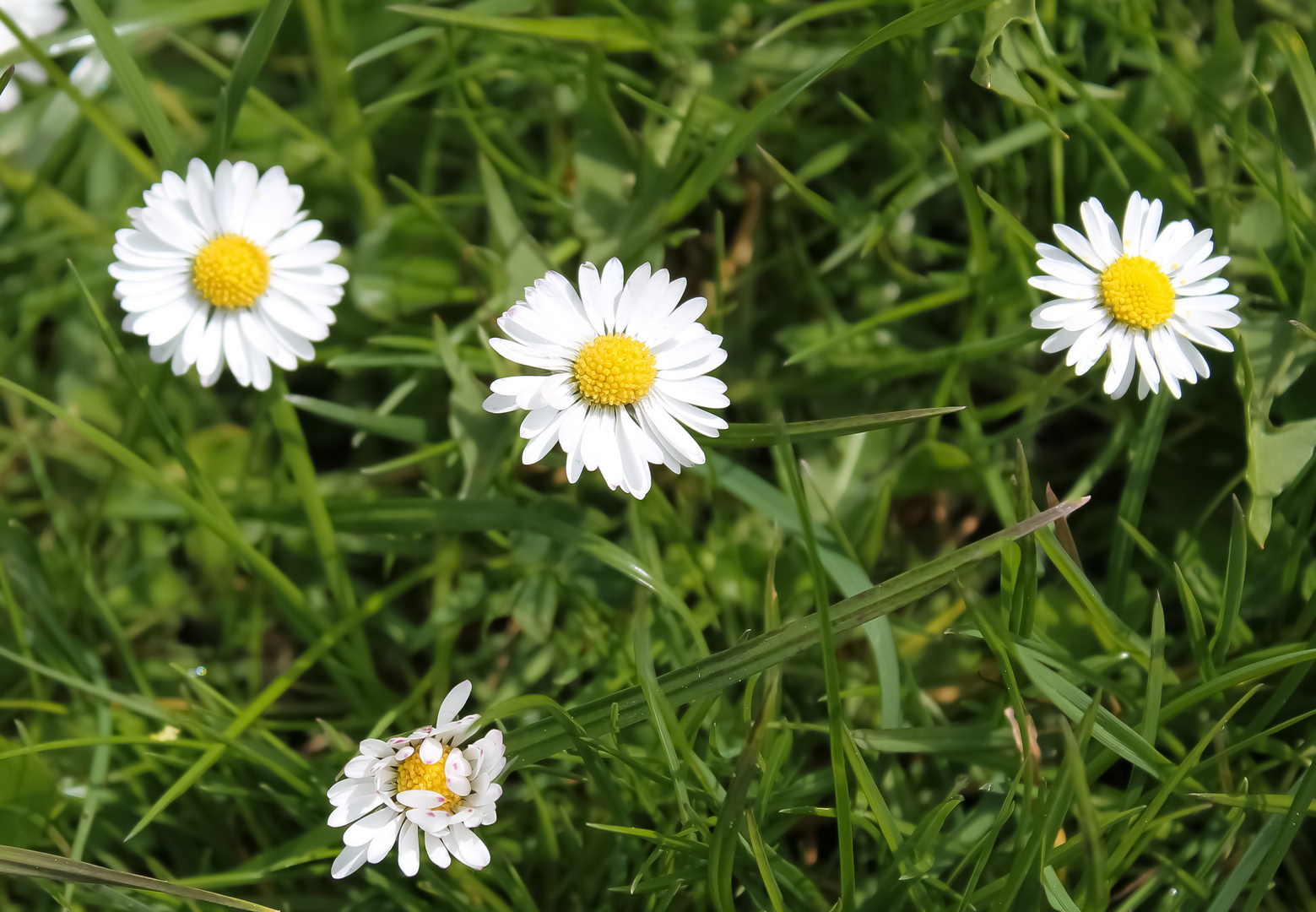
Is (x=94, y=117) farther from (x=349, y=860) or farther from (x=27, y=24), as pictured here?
(x=349, y=860)

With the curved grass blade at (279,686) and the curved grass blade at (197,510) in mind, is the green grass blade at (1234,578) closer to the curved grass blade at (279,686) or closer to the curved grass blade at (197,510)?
the curved grass blade at (279,686)

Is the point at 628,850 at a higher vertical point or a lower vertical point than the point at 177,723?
lower

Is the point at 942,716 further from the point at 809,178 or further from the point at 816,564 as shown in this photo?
the point at 809,178

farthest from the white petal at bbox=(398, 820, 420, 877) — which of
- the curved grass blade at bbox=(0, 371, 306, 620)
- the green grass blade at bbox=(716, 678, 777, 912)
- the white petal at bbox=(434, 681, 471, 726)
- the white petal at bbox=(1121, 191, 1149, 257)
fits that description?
the white petal at bbox=(1121, 191, 1149, 257)

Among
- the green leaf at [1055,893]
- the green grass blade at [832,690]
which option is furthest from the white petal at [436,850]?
the green leaf at [1055,893]

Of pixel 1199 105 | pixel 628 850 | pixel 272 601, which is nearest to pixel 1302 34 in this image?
pixel 1199 105

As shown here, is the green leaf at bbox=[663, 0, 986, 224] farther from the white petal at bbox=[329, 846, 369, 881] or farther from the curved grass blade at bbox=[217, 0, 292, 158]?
the white petal at bbox=[329, 846, 369, 881]
